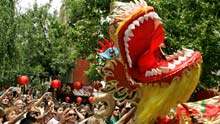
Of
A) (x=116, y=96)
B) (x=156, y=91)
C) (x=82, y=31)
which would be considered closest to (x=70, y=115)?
(x=116, y=96)

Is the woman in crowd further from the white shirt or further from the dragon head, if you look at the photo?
the dragon head

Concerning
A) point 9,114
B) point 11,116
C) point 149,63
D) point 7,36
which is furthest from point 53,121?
point 7,36

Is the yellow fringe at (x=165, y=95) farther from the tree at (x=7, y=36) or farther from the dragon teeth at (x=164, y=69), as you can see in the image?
the tree at (x=7, y=36)

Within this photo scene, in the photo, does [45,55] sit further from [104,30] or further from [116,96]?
[116,96]

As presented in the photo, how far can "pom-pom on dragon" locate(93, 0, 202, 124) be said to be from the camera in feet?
A: 16.3

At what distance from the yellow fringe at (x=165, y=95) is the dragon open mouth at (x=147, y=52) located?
67 mm

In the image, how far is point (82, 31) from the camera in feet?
57.2

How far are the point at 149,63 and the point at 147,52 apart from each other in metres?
0.10

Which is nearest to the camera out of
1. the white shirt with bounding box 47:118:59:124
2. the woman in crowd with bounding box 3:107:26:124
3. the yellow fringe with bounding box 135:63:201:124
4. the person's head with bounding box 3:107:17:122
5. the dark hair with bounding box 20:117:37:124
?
the yellow fringe with bounding box 135:63:201:124

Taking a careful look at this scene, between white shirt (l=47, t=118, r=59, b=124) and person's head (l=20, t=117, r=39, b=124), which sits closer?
person's head (l=20, t=117, r=39, b=124)

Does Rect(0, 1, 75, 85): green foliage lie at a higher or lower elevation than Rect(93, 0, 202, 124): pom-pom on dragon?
lower

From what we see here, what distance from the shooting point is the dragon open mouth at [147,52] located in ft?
16.2

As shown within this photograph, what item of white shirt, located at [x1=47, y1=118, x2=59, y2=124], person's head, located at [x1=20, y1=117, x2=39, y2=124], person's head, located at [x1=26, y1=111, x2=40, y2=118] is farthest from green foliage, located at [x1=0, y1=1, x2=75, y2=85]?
person's head, located at [x1=20, y1=117, x2=39, y2=124]

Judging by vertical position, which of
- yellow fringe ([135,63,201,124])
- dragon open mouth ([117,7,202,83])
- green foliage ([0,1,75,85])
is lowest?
green foliage ([0,1,75,85])
